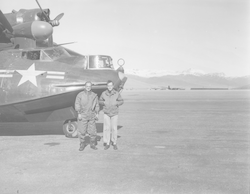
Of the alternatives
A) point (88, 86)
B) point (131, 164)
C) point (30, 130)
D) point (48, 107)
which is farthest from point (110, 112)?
point (30, 130)

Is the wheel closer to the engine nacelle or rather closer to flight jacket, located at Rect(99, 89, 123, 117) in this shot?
flight jacket, located at Rect(99, 89, 123, 117)

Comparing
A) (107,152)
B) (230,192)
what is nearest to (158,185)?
(230,192)

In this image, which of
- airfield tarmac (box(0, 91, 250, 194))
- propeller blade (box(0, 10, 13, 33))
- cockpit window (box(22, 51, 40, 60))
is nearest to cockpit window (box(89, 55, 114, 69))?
cockpit window (box(22, 51, 40, 60))

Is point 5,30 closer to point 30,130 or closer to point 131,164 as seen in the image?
point 30,130

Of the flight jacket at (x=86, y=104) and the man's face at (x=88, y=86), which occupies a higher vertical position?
the man's face at (x=88, y=86)

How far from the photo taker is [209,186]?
5906 millimetres

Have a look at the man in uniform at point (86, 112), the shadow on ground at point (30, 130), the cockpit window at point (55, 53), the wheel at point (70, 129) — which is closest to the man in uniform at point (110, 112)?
the man in uniform at point (86, 112)

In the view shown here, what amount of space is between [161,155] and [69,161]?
245 cm

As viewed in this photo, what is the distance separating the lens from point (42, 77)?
35.1 feet

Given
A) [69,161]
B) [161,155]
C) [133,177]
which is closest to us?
[133,177]

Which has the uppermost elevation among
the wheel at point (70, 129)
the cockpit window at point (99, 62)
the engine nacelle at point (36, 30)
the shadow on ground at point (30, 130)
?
the engine nacelle at point (36, 30)

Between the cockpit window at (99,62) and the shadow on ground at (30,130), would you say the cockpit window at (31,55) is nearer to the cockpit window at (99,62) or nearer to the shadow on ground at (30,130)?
the cockpit window at (99,62)

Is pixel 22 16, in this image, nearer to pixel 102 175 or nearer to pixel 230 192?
pixel 102 175

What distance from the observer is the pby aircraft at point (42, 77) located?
10.5 metres
